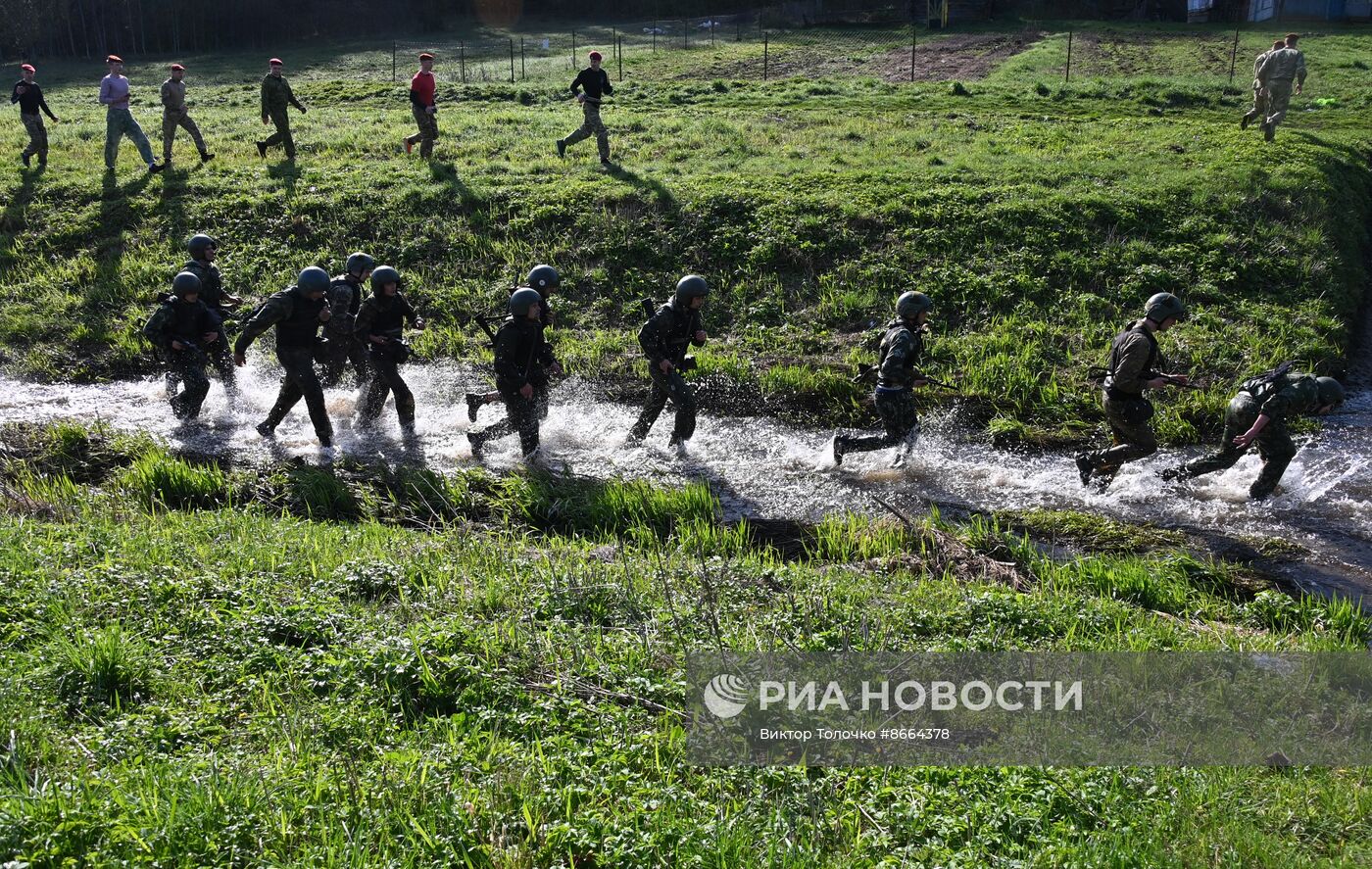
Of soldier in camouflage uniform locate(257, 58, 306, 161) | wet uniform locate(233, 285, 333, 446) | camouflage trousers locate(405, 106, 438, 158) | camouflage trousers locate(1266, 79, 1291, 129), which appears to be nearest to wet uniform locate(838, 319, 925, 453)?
wet uniform locate(233, 285, 333, 446)

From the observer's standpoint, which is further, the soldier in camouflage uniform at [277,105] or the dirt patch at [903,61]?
the dirt patch at [903,61]

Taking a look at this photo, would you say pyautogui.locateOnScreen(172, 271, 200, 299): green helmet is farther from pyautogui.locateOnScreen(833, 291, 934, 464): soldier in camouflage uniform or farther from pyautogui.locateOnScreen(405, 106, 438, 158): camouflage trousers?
pyautogui.locateOnScreen(405, 106, 438, 158): camouflage trousers

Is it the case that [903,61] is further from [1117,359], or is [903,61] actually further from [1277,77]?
[1117,359]

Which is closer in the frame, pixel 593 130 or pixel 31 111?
pixel 593 130

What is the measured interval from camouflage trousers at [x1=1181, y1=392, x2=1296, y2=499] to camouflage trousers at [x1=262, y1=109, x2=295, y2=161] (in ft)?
59.0

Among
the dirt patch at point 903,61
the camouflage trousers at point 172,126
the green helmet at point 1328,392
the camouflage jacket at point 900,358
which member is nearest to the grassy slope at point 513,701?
the green helmet at point 1328,392

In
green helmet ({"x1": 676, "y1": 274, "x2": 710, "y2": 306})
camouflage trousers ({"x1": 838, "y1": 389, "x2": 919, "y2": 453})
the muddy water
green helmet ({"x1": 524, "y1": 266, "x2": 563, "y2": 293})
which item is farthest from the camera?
green helmet ({"x1": 524, "y1": 266, "x2": 563, "y2": 293})

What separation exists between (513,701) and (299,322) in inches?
285

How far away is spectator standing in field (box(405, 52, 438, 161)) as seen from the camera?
765 inches

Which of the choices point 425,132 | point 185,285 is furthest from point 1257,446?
point 425,132

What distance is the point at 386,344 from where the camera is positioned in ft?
37.5

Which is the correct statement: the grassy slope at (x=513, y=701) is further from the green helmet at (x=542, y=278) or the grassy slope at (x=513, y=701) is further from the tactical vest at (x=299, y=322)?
the green helmet at (x=542, y=278)

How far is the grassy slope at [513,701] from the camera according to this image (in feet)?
13.3

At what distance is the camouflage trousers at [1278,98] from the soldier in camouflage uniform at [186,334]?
19.1 metres
